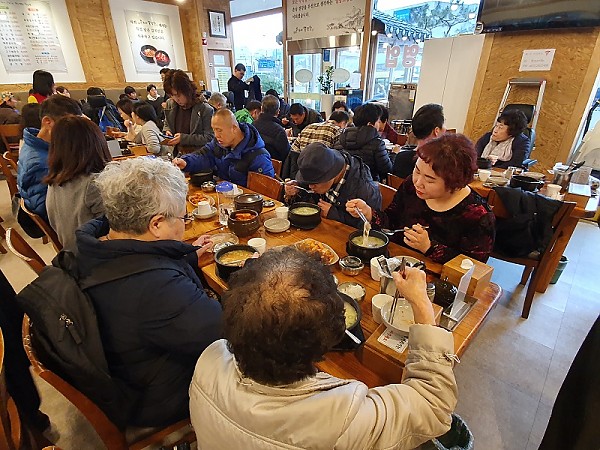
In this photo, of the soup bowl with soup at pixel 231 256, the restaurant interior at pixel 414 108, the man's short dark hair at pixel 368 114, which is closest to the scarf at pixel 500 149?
the restaurant interior at pixel 414 108

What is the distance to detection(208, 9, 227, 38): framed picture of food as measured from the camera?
28.7 ft

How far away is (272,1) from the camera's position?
25.7ft

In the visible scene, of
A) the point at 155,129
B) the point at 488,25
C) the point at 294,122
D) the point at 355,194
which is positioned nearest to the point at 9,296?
the point at 355,194

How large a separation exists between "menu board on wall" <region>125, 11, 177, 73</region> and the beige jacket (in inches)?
383

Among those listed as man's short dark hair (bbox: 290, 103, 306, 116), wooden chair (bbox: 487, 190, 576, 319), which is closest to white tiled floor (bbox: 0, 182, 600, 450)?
wooden chair (bbox: 487, 190, 576, 319)

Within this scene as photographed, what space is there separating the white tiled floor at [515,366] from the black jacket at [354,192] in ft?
3.66

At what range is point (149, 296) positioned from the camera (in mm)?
893

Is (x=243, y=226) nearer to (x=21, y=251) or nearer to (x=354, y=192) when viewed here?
(x=354, y=192)

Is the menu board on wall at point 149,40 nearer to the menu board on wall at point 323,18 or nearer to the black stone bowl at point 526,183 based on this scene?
the menu board on wall at point 323,18

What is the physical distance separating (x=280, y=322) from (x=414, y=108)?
232 inches

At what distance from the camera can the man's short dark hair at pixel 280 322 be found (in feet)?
1.90

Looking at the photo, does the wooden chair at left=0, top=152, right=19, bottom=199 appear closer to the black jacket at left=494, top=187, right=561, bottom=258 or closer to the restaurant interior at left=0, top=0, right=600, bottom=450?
the restaurant interior at left=0, top=0, right=600, bottom=450

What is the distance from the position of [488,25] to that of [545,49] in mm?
778

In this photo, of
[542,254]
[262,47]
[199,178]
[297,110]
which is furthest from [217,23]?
[542,254]
